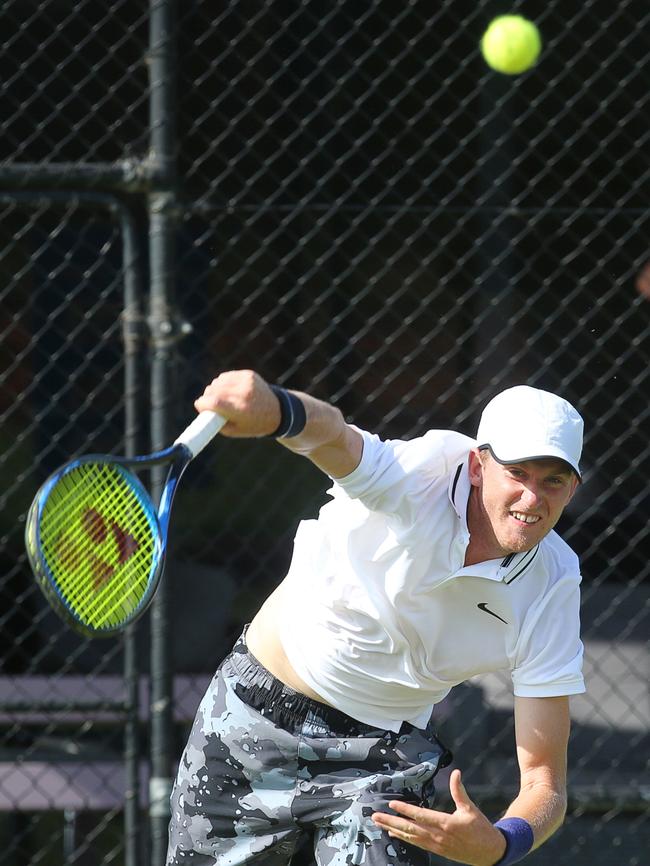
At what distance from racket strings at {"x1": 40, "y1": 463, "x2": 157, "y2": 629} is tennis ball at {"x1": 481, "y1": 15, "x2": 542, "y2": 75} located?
6.75 ft

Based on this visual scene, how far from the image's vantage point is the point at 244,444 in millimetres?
4477

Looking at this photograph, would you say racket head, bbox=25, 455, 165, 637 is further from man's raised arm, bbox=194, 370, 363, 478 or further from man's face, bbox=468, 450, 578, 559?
man's face, bbox=468, 450, 578, 559

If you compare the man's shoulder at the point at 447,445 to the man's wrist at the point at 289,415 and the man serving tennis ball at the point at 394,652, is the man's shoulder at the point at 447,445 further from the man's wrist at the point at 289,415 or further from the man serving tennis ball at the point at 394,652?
the man's wrist at the point at 289,415

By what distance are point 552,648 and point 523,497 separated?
0.32 meters

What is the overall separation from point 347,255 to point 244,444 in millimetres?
746

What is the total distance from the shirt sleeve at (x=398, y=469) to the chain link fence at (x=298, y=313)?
1255 mm

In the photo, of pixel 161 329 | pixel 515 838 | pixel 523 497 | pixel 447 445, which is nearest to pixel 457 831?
pixel 515 838

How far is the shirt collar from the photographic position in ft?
7.20

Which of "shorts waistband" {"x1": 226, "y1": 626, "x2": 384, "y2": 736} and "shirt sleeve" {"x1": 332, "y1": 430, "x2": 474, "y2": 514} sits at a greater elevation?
"shirt sleeve" {"x1": 332, "y1": 430, "x2": 474, "y2": 514}

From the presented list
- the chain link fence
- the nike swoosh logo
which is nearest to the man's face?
the nike swoosh logo

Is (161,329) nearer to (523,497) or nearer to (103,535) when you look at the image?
(103,535)

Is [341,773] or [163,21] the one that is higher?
[163,21]

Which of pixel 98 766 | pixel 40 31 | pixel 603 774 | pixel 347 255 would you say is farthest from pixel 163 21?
pixel 603 774

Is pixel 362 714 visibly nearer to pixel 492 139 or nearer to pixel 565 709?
pixel 565 709
